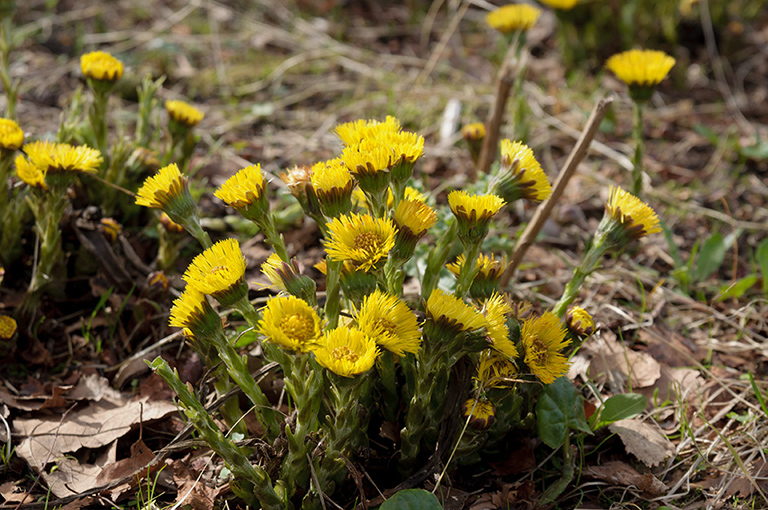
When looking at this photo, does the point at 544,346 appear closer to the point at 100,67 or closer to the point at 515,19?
the point at 100,67

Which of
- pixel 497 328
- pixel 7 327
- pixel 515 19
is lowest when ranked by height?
pixel 7 327

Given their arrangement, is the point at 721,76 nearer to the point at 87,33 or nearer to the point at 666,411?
the point at 666,411

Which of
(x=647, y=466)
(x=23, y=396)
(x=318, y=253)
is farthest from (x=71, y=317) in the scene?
(x=647, y=466)

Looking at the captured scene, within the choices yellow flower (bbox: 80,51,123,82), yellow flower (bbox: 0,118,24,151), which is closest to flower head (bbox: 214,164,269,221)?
yellow flower (bbox: 0,118,24,151)


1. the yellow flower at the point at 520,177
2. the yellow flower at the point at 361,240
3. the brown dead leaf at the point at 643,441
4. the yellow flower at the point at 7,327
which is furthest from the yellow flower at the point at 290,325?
the yellow flower at the point at 7,327

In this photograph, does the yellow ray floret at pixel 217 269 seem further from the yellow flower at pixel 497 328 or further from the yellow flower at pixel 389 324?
the yellow flower at pixel 497 328

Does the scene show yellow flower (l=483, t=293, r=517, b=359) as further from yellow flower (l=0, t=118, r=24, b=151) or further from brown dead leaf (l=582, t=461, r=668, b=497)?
yellow flower (l=0, t=118, r=24, b=151)

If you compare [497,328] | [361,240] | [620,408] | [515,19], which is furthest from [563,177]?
[515,19]
